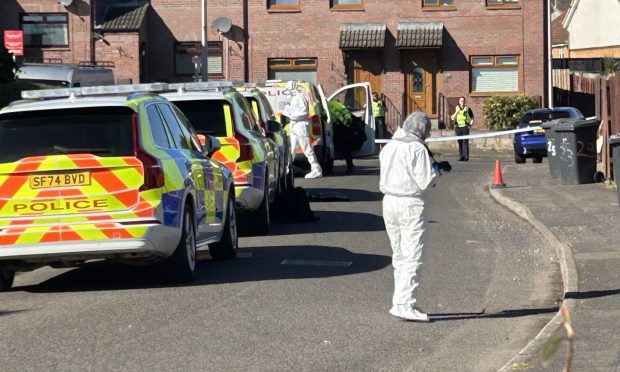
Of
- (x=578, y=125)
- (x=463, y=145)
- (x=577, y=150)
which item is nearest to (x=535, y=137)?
(x=463, y=145)

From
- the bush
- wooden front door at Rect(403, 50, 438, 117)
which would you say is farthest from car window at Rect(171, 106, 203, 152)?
wooden front door at Rect(403, 50, 438, 117)

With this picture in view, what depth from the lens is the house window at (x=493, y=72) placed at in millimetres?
44938

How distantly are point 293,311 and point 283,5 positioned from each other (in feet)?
119

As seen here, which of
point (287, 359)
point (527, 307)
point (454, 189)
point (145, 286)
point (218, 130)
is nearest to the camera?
point (287, 359)

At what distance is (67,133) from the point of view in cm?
1060

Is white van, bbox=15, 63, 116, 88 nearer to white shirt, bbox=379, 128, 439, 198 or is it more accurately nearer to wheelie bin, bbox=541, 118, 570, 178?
wheelie bin, bbox=541, 118, 570, 178

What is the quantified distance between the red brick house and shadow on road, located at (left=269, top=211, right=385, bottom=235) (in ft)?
87.8

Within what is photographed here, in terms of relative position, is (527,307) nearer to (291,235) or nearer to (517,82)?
(291,235)

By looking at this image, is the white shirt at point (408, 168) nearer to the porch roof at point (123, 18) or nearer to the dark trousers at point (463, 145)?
the dark trousers at point (463, 145)

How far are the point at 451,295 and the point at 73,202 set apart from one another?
132 inches

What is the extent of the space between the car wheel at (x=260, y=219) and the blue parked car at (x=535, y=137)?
698 inches

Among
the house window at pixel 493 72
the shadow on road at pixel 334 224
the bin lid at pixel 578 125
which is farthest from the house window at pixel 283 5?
the shadow on road at pixel 334 224

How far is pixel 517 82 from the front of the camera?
147 feet

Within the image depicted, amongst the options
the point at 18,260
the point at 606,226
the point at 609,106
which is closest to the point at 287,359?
the point at 18,260
